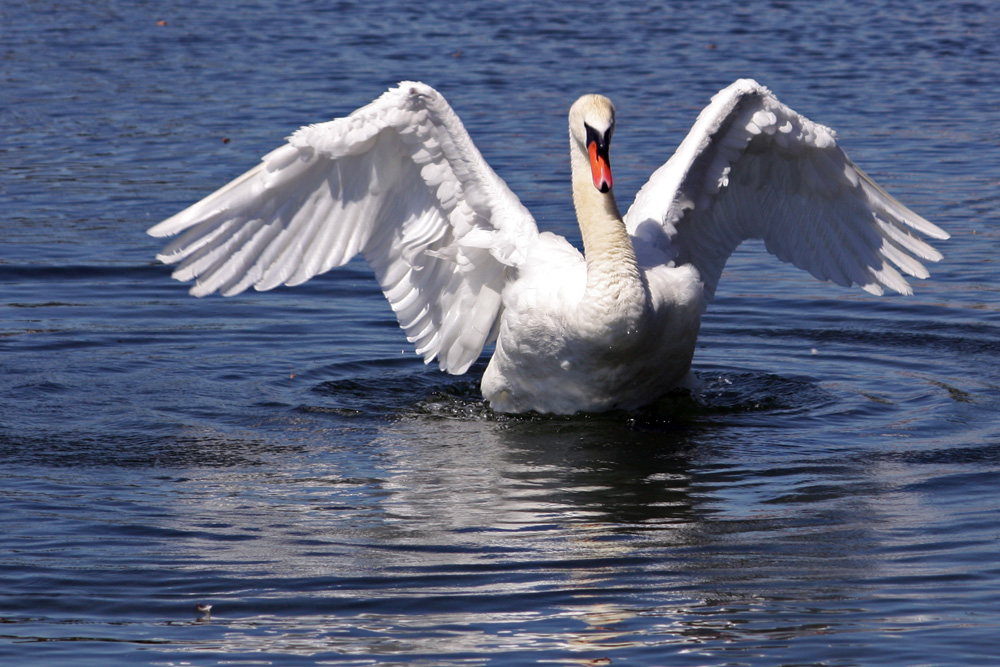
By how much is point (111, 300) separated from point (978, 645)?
772 centimetres

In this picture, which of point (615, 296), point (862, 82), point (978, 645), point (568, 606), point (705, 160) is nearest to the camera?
point (978, 645)

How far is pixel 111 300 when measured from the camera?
11.5 meters

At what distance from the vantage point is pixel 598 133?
8031mm

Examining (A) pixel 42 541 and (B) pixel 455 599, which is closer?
(B) pixel 455 599

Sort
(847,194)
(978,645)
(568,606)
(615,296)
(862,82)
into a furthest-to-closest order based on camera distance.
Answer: (862,82) < (847,194) < (615,296) < (568,606) < (978,645)

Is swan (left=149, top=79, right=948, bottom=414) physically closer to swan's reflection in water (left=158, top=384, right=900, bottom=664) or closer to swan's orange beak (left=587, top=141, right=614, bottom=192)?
swan's orange beak (left=587, top=141, right=614, bottom=192)

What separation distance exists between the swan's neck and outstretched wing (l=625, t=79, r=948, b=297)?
66 centimetres

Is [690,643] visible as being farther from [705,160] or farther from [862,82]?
[862,82]

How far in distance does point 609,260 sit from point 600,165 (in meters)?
0.50

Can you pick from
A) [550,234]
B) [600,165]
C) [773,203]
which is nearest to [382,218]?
[550,234]

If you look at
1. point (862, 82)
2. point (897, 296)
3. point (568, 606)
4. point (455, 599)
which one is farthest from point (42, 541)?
point (862, 82)

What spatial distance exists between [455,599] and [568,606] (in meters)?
0.45

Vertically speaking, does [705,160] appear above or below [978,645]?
above

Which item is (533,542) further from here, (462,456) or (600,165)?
(600,165)
